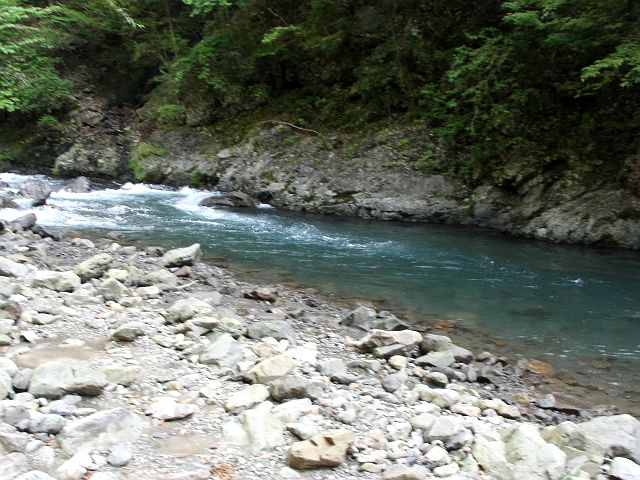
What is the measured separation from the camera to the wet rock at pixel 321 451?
3.69 metres

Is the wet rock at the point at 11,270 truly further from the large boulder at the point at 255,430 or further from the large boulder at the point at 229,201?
the large boulder at the point at 229,201

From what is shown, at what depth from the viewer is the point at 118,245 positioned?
11164 mm

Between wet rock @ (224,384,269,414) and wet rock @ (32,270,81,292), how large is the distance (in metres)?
3.66

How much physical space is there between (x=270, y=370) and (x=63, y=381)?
1.63 meters

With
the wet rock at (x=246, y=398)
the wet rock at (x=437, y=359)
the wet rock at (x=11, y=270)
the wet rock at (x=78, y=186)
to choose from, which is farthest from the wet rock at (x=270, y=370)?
the wet rock at (x=78, y=186)

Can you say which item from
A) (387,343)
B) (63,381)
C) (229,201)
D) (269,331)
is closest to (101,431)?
(63,381)

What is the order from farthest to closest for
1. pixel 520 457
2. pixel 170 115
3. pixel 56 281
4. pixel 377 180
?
pixel 170 115 < pixel 377 180 < pixel 56 281 < pixel 520 457

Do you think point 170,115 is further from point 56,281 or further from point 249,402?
point 249,402

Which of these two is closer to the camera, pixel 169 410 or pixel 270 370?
pixel 169 410

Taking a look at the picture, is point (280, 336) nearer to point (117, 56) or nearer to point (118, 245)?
point (118, 245)

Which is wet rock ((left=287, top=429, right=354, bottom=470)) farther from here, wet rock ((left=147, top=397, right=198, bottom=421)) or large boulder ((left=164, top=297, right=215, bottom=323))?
large boulder ((left=164, top=297, right=215, bottom=323))

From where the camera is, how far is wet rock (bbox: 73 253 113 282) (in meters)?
8.02

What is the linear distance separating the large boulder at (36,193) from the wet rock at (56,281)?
8560 mm

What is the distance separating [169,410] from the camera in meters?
4.19
